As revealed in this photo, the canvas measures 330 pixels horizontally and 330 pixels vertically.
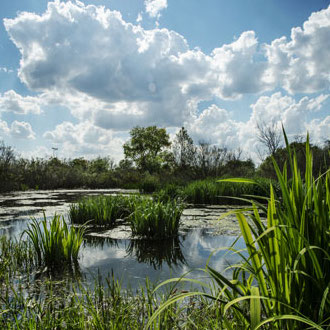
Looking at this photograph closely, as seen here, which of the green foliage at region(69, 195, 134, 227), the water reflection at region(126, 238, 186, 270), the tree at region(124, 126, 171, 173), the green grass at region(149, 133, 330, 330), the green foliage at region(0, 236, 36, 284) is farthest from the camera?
the tree at region(124, 126, 171, 173)

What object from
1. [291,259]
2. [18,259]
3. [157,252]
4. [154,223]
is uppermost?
[291,259]

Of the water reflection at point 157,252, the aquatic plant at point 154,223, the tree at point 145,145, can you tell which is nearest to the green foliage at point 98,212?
the aquatic plant at point 154,223

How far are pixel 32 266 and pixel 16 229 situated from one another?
3146mm

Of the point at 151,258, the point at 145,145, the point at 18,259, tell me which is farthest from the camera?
the point at 145,145

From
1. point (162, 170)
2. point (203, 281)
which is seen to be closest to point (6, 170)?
point (162, 170)

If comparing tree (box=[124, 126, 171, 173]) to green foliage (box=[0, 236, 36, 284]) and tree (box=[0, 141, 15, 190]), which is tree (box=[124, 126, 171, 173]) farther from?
green foliage (box=[0, 236, 36, 284])

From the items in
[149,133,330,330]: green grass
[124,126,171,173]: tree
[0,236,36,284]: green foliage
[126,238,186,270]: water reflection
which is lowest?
[126,238,186,270]: water reflection

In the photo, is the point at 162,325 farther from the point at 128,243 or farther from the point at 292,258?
the point at 128,243

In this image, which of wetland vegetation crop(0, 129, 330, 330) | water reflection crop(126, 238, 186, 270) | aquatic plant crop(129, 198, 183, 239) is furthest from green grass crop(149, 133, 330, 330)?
aquatic plant crop(129, 198, 183, 239)

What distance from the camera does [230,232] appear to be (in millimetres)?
6125

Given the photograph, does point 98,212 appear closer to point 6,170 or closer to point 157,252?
point 157,252

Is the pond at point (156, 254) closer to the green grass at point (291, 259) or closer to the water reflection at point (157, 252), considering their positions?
the water reflection at point (157, 252)

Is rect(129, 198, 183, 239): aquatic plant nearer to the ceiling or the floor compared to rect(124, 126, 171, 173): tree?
nearer to the floor

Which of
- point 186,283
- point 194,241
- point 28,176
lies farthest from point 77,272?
point 28,176
